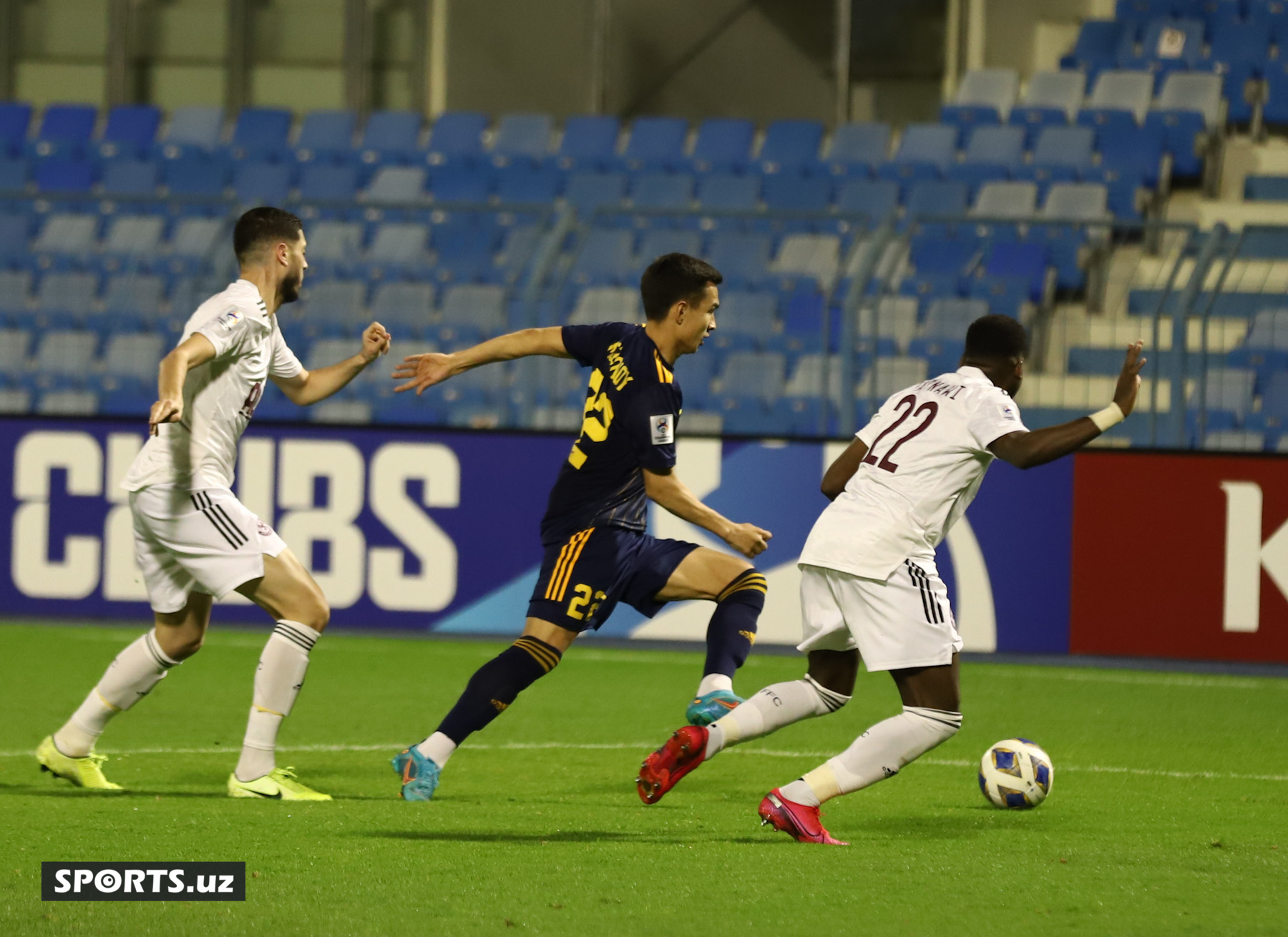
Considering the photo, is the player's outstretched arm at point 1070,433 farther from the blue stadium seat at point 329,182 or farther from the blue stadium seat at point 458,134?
the blue stadium seat at point 458,134

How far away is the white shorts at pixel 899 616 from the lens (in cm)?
506

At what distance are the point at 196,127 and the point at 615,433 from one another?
47.8 ft

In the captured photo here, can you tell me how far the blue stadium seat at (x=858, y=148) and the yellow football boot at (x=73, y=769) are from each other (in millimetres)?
11302

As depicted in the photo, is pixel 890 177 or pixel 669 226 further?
pixel 890 177

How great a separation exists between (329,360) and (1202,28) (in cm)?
936

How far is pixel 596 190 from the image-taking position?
1595 cm

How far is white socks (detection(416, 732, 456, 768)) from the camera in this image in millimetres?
5566

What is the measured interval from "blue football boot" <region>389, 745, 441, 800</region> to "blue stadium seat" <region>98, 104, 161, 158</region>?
13948 millimetres

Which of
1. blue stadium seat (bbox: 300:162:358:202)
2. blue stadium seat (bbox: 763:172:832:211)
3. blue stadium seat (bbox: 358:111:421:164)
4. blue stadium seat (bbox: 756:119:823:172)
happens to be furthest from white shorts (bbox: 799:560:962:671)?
blue stadium seat (bbox: 358:111:421:164)

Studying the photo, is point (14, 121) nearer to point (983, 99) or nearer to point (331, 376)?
point (983, 99)

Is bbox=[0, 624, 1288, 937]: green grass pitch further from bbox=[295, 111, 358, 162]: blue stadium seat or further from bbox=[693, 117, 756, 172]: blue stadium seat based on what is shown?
bbox=[295, 111, 358, 162]: blue stadium seat

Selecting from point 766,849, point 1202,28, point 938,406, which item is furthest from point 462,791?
point 1202,28

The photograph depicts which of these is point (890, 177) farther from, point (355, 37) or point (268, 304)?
point (268, 304)

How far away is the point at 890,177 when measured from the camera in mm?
16000
